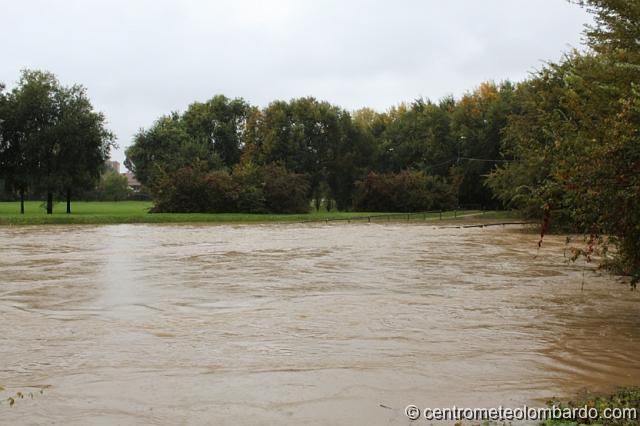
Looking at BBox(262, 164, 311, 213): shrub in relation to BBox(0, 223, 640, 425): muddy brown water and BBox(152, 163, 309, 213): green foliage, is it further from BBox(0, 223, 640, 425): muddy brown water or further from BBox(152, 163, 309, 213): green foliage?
BBox(0, 223, 640, 425): muddy brown water

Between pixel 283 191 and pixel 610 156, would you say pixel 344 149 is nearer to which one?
pixel 283 191

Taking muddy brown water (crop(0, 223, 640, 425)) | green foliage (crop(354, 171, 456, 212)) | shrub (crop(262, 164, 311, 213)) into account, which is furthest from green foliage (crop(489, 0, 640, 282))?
green foliage (crop(354, 171, 456, 212))

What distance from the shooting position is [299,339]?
11508 mm

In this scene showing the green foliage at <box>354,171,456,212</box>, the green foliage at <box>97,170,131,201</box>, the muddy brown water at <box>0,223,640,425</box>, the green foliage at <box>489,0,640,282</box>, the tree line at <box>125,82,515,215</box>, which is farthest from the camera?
the green foliage at <box>97,170,131,201</box>

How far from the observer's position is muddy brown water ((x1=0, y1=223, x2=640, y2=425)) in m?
8.05

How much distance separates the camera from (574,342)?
1118 centimetres

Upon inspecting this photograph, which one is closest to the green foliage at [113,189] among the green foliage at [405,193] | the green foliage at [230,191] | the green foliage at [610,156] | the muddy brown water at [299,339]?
the green foliage at [230,191]

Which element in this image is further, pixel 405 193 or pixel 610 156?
pixel 405 193

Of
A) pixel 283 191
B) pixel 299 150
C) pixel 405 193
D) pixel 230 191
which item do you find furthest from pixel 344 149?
pixel 230 191

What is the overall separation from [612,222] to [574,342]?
2119mm

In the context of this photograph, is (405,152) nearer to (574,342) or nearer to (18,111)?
(18,111)

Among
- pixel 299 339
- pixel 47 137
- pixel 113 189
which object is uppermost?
pixel 47 137

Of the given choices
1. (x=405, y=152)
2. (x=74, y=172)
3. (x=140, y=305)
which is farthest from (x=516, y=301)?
(x=405, y=152)

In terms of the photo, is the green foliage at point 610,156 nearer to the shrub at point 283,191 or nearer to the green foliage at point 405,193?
the shrub at point 283,191
